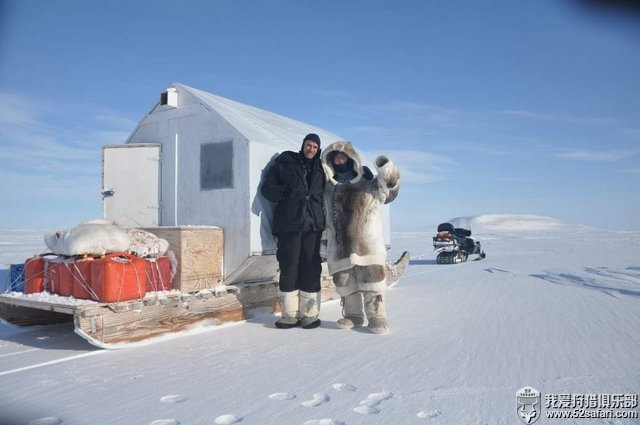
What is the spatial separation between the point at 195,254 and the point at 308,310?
4.61ft

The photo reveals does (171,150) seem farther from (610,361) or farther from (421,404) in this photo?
(610,361)

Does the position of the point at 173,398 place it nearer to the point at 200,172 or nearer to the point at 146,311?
the point at 146,311

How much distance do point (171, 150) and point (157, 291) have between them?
6.66ft

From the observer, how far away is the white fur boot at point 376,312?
4.63m

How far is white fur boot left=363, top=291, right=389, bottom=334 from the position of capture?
15.2ft

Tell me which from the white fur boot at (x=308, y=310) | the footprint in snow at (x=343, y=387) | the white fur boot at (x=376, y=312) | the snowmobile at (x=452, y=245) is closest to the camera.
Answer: the footprint in snow at (x=343, y=387)

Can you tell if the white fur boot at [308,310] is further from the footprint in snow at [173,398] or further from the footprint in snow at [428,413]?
the footprint in snow at [428,413]

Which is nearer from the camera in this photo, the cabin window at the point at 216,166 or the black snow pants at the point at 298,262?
the black snow pants at the point at 298,262

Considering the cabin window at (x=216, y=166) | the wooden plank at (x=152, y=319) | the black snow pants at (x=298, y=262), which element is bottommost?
the wooden plank at (x=152, y=319)

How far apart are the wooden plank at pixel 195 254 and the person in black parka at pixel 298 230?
0.76 meters

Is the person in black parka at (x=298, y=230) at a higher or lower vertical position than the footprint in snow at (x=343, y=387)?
higher

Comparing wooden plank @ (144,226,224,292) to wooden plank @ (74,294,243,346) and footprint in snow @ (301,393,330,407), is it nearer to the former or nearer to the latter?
wooden plank @ (74,294,243,346)

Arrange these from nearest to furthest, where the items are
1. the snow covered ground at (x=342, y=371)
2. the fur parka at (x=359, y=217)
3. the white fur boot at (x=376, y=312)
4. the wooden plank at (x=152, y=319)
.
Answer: the snow covered ground at (x=342, y=371) < the wooden plank at (x=152, y=319) < the white fur boot at (x=376, y=312) < the fur parka at (x=359, y=217)

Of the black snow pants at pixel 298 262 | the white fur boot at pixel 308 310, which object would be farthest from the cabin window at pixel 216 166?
the white fur boot at pixel 308 310
